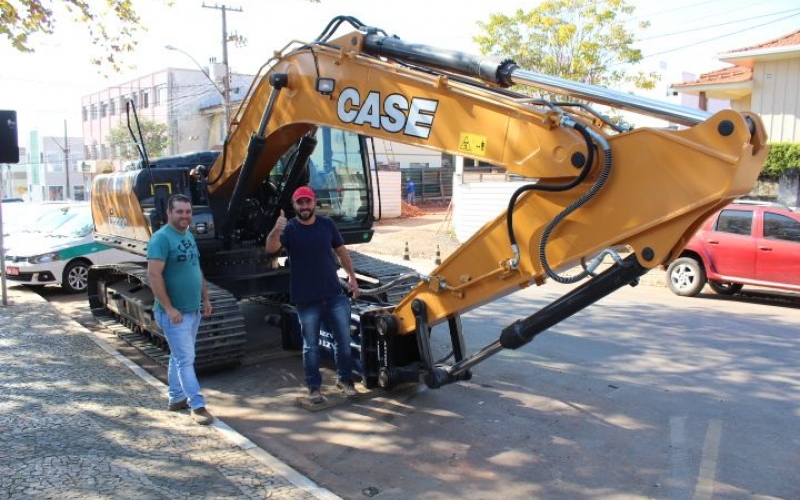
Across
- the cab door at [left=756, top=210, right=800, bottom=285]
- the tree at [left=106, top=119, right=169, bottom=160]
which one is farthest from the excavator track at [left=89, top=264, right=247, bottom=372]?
the tree at [left=106, top=119, right=169, bottom=160]

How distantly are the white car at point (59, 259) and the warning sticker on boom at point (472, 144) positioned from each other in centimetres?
891

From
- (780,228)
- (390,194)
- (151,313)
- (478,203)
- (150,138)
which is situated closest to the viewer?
(151,313)

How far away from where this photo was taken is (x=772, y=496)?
4.17 m

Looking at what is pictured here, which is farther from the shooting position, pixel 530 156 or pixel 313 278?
pixel 313 278

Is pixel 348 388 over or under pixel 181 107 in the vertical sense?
under

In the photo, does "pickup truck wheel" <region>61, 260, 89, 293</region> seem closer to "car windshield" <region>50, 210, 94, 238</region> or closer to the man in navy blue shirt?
"car windshield" <region>50, 210, 94, 238</region>

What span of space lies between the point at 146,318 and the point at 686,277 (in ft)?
29.2

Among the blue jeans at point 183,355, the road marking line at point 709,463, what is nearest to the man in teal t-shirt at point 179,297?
the blue jeans at point 183,355

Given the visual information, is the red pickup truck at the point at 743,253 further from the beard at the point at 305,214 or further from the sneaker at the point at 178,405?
the sneaker at the point at 178,405

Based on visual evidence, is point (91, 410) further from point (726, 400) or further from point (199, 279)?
point (726, 400)

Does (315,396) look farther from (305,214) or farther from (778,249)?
(778,249)

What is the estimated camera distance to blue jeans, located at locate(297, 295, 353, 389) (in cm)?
564

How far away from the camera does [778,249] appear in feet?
34.2

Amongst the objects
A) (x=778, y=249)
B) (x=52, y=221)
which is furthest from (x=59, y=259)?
(x=778, y=249)
